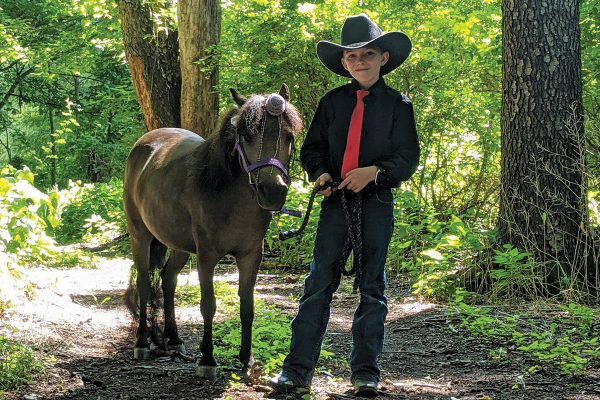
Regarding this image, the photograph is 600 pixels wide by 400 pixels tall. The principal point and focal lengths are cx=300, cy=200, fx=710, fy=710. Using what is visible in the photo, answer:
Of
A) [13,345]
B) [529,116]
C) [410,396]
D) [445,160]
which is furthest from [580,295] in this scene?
[13,345]

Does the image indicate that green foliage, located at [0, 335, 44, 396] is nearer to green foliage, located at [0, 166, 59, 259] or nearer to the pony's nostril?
the pony's nostril

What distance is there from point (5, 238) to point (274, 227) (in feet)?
14.1

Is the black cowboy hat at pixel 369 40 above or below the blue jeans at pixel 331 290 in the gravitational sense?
above

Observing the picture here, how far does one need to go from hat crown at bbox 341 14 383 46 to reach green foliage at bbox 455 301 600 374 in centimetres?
226

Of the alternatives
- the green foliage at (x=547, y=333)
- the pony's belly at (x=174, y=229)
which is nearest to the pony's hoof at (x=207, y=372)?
the pony's belly at (x=174, y=229)

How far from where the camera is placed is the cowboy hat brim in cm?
404

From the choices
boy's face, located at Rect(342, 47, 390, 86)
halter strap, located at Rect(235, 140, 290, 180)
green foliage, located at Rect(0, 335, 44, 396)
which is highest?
boy's face, located at Rect(342, 47, 390, 86)

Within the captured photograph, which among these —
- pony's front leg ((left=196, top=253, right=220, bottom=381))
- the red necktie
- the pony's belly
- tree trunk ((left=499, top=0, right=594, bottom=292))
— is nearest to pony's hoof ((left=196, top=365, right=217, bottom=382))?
pony's front leg ((left=196, top=253, right=220, bottom=381))

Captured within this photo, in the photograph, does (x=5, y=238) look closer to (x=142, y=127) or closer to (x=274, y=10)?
(x=274, y=10)

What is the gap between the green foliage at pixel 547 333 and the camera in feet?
14.9

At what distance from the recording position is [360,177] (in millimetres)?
3900

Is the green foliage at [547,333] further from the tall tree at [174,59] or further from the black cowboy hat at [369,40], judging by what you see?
the tall tree at [174,59]

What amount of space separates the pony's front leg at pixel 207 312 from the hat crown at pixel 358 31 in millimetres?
1607

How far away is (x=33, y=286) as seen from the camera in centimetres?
654
